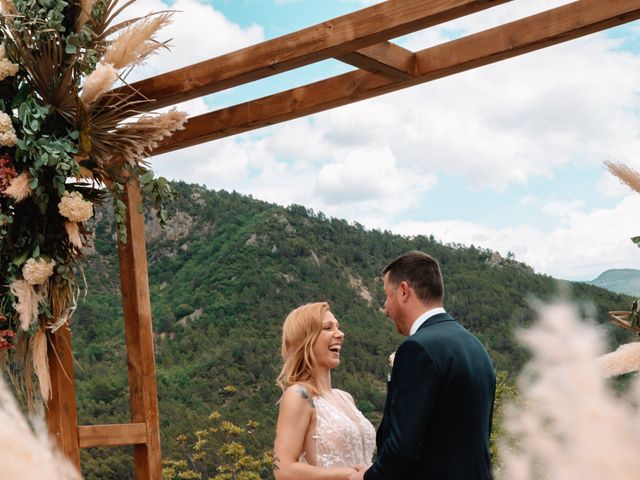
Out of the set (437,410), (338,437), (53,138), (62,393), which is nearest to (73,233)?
(53,138)

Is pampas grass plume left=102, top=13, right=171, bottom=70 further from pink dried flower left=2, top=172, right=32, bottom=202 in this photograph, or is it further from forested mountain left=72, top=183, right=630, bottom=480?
forested mountain left=72, top=183, right=630, bottom=480

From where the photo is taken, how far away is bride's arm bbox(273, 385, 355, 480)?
11.7ft

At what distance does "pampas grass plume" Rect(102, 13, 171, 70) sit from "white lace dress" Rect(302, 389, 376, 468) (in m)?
1.64

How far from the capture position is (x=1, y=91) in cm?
399

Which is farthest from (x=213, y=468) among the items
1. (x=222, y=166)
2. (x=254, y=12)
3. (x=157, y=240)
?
(x=222, y=166)

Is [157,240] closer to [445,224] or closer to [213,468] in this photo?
[445,224]

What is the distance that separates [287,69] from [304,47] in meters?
0.17

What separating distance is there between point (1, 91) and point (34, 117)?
0.23 meters

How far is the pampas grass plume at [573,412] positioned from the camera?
21 cm

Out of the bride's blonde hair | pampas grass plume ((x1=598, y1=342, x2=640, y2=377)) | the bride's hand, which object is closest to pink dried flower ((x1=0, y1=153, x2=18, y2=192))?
the bride's blonde hair

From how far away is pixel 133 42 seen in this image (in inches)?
154

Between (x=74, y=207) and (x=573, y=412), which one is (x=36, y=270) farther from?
(x=573, y=412)

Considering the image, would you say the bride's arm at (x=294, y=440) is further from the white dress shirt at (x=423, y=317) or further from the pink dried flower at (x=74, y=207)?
the pink dried flower at (x=74, y=207)

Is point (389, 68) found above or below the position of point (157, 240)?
below
